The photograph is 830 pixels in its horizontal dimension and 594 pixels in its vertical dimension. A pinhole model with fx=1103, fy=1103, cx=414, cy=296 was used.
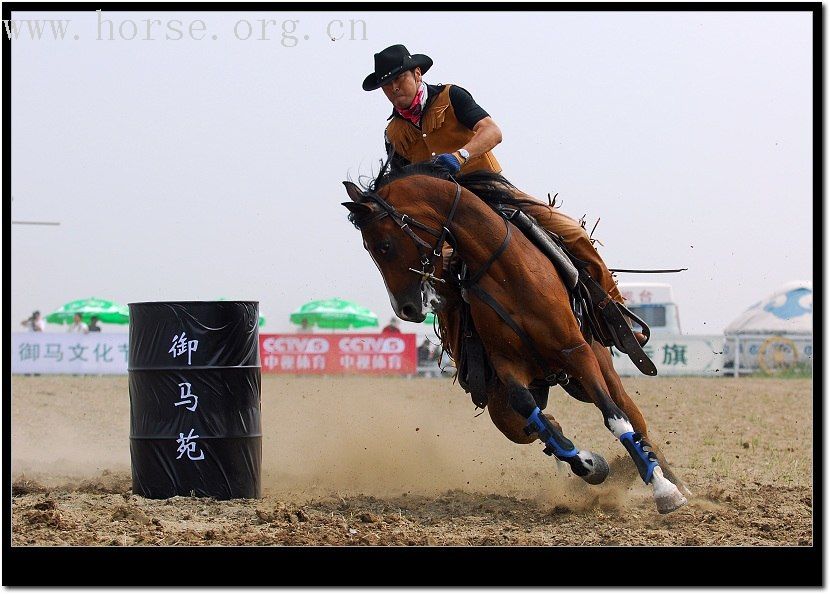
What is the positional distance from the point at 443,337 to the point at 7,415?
10.1 ft

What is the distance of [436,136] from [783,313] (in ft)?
76.8

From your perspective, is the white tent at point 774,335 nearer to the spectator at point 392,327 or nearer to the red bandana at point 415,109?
the spectator at point 392,327

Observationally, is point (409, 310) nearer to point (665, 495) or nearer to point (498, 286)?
point (498, 286)

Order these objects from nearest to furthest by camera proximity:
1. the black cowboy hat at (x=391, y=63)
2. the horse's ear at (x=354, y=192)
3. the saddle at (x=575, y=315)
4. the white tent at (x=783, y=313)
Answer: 1. the horse's ear at (x=354, y=192)
2. the black cowboy hat at (x=391, y=63)
3. the saddle at (x=575, y=315)
4. the white tent at (x=783, y=313)

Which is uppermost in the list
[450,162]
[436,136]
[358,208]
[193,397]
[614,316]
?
[436,136]

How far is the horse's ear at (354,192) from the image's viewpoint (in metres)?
6.25

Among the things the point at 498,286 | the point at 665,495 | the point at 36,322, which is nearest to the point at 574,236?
the point at 498,286

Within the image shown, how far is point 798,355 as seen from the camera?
24875mm

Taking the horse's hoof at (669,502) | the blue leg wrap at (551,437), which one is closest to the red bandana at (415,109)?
the blue leg wrap at (551,437)

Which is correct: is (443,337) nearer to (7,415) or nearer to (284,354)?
(7,415)

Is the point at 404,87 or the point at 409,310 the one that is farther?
the point at 404,87

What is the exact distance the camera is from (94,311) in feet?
104

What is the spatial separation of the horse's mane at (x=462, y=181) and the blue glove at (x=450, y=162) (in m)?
0.03

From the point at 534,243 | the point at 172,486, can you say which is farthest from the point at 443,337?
the point at 172,486
